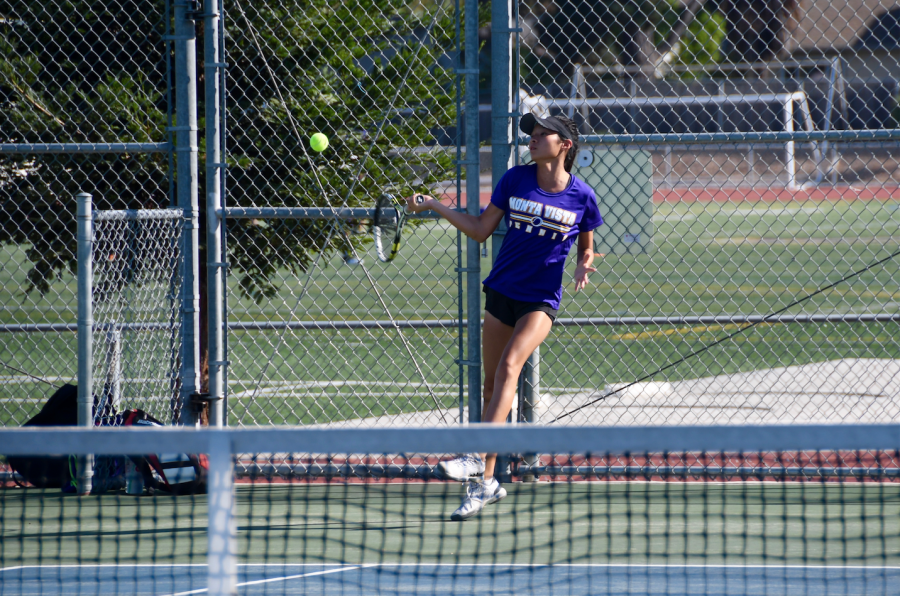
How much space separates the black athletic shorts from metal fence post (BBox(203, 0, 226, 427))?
1.46 m

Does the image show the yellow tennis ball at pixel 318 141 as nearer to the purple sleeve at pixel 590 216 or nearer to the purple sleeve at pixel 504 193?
the purple sleeve at pixel 504 193

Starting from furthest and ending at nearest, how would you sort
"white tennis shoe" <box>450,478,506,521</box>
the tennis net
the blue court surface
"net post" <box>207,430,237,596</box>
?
"white tennis shoe" <box>450,478,506,521</box>
the tennis net
the blue court surface
"net post" <box>207,430,237,596</box>

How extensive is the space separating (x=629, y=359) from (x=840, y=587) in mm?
5625

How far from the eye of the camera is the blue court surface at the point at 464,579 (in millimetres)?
3881

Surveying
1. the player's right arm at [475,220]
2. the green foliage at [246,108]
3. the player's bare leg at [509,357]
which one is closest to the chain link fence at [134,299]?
the green foliage at [246,108]

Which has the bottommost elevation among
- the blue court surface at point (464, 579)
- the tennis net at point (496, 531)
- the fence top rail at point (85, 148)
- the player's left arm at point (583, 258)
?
the blue court surface at point (464, 579)

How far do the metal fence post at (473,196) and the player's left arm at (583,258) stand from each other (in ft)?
1.71

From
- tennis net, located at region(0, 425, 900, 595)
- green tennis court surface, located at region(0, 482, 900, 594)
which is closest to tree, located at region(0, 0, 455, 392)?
tennis net, located at region(0, 425, 900, 595)

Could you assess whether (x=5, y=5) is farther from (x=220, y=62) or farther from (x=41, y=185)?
(x=220, y=62)

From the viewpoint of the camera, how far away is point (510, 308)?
16.0 feet

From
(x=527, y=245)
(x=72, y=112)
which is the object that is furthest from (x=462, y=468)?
(x=72, y=112)

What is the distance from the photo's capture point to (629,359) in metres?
9.48

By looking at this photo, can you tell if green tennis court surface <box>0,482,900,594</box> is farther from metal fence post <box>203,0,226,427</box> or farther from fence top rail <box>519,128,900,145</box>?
fence top rail <box>519,128,900,145</box>

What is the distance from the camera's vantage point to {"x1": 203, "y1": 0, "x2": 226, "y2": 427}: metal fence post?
5188mm
